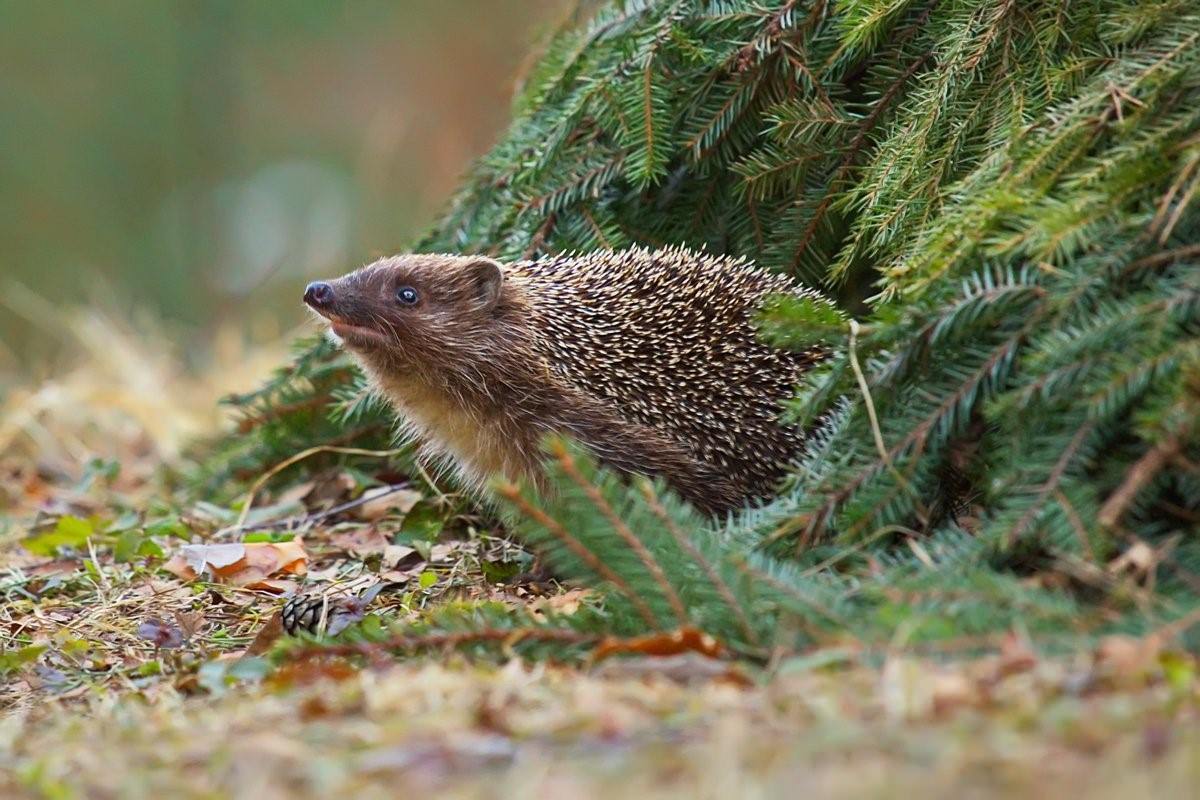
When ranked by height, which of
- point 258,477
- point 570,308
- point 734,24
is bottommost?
point 258,477

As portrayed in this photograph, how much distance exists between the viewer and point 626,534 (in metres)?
3.35

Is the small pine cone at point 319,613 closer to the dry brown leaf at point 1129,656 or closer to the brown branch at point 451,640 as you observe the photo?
the brown branch at point 451,640

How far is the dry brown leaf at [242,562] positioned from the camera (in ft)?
17.3

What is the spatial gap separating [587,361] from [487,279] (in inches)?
21.9

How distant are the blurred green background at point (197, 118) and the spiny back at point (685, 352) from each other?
10.2 metres

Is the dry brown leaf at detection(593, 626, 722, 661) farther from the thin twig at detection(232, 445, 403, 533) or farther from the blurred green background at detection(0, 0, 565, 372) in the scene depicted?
the blurred green background at detection(0, 0, 565, 372)

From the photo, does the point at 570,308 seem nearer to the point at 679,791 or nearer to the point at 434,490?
the point at 434,490

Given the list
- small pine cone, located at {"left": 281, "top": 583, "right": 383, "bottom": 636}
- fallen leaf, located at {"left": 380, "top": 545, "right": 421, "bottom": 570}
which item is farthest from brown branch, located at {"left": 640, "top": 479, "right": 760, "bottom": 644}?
fallen leaf, located at {"left": 380, "top": 545, "right": 421, "bottom": 570}

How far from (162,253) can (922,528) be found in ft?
49.5

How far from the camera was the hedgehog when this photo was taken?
5043 millimetres

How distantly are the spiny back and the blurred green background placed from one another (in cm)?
1018

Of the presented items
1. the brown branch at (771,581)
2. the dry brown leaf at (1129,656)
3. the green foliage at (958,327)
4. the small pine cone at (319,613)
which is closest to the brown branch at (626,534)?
the green foliage at (958,327)

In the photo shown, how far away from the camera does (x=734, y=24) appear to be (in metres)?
5.29

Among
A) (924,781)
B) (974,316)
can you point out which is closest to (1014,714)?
(924,781)
